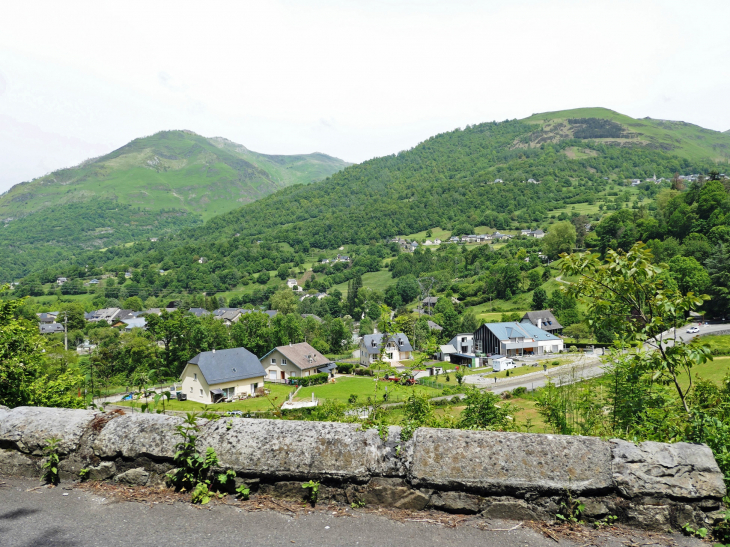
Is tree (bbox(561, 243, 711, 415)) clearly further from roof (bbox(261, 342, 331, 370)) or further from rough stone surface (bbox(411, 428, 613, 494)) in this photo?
roof (bbox(261, 342, 331, 370))

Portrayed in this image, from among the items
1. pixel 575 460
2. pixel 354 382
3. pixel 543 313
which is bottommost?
pixel 354 382

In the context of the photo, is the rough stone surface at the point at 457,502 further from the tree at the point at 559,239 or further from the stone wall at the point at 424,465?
the tree at the point at 559,239

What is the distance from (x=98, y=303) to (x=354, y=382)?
104 m

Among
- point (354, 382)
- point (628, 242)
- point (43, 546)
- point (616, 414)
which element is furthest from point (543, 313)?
point (43, 546)

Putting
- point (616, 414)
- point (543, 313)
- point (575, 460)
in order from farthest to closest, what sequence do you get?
point (543, 313) < point (616, 414) < point (575, 460)

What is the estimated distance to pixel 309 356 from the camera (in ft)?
202

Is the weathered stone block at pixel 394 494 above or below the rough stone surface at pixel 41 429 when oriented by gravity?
below

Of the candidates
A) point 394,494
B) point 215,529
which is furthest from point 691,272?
point 215,529

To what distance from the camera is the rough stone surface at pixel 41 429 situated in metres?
4.02

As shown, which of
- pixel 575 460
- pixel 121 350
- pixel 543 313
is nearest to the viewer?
pixel 575 460

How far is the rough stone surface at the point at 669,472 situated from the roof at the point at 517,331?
66.2m

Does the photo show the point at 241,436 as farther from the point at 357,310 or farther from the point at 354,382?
the point at 357,310

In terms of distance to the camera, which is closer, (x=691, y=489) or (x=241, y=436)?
(x=691, y=489)

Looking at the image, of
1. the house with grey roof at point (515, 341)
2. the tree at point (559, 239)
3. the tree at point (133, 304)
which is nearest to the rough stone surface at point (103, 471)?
the house with grey roof at point (515, 341)
